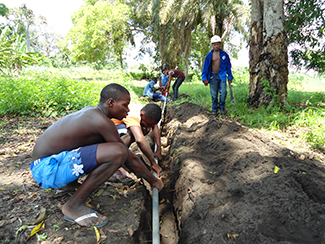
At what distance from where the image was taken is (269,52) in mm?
5426

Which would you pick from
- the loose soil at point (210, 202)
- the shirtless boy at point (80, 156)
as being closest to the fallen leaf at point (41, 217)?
the loose soil at point (210, 202)

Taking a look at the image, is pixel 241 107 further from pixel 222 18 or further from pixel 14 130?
pixel 222 18

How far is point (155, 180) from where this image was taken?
2.43 meters

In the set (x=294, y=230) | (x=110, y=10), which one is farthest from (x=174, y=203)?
(x=110, y=10)

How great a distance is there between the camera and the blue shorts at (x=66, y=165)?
179 cm

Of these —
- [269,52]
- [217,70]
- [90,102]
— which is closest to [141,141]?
[217,70]

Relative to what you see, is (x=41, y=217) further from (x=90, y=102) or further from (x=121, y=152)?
(x=90, y=102)

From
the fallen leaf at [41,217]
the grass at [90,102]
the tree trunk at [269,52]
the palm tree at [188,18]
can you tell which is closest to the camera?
the fallen leaf at [41,217]

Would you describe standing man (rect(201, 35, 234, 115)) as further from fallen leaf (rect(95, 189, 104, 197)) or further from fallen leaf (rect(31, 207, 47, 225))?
fallen leaf (rect(31, 207, 47, 225))

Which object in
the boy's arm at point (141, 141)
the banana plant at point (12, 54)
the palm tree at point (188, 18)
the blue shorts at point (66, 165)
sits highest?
the palm tree at point (188, 18)

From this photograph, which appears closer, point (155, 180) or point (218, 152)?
point (155, 180)

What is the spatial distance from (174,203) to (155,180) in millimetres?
675

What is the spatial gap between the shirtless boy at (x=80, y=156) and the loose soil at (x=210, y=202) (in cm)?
18

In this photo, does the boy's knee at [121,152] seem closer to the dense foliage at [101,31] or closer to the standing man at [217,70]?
the standing man at [217,70]
